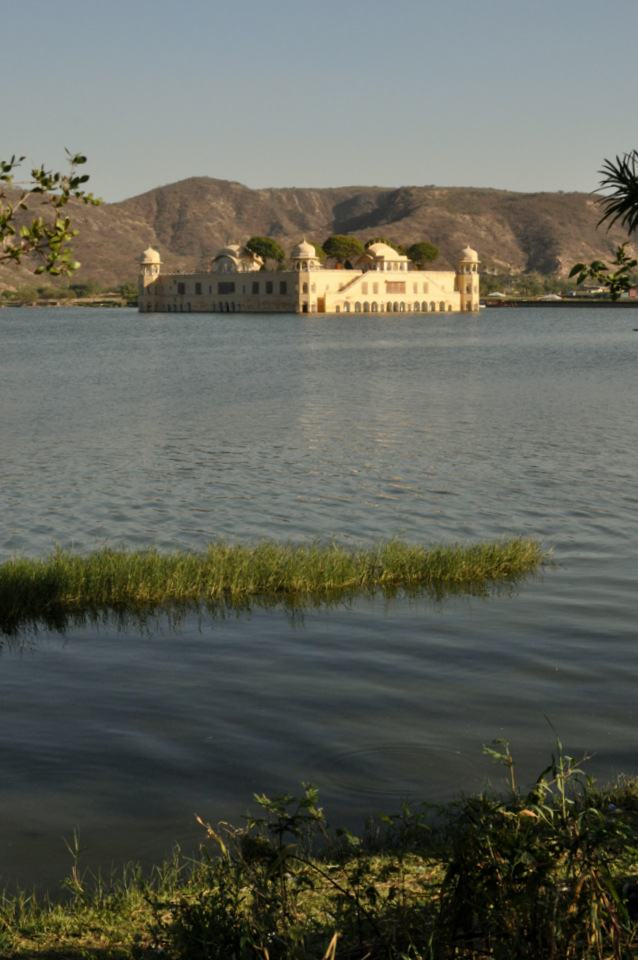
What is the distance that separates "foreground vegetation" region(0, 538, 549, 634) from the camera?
432 inches

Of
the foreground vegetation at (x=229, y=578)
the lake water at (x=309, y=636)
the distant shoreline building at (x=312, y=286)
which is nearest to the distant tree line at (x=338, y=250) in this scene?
the distant shoreline building at (x=312, y=286)

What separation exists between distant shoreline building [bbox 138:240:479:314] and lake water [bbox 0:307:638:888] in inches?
4022

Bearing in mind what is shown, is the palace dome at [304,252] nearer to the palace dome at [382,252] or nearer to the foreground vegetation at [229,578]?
the palace dome at [382,252]

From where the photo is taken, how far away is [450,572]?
12250mm

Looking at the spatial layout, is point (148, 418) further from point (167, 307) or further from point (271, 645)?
point (167, 307)

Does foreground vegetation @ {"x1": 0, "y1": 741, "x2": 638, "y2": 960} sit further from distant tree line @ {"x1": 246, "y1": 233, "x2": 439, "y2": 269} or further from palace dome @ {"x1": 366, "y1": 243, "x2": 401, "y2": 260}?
distant tree line @ {"x1": 246, "y1": 233, "x2": 439, "y2": 269}

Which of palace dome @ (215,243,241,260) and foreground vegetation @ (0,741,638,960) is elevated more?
palace dome @ (215,243,241,260)

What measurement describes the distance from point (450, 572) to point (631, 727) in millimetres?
4734

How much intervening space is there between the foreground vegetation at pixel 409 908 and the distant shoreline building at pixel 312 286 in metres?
132

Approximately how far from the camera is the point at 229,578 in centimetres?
1167

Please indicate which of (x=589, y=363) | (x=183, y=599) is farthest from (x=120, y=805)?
(x=589, y=363)

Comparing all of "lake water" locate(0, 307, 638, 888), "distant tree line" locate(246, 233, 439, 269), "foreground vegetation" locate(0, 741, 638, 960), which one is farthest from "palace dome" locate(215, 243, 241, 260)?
"foreground vegetation" locate(0, 741, 638, 960)

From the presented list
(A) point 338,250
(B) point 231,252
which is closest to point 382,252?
(A) point 338,250

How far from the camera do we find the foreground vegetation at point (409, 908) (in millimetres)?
3273
